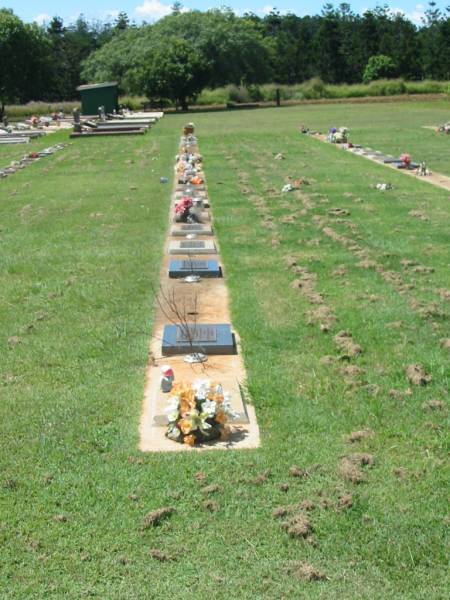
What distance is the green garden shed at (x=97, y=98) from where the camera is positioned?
4353cm

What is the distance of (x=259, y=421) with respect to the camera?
16.3 ft

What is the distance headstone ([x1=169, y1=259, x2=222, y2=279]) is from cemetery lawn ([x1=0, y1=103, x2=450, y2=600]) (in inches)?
10.9

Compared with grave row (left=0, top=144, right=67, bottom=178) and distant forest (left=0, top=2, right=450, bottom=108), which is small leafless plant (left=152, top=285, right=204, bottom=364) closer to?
grave row (left=0, top=144, right=67, bottom=178)

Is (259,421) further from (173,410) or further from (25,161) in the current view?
(25,161)

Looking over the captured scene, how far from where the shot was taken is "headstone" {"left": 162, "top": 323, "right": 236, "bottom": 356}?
20.1 feet

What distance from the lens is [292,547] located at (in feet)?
12.1

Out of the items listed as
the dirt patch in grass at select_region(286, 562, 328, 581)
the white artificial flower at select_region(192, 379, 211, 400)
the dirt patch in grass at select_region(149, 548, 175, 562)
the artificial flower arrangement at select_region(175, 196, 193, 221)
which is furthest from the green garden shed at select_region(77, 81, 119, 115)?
the dirt patch in grass at select_region(286, 562, 328, 581)

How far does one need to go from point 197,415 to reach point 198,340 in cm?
157

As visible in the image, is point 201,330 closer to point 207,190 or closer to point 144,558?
point 144,558

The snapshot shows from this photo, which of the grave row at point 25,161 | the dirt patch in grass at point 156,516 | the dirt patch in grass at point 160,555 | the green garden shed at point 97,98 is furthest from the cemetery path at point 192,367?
the green garden shed at point 97,98

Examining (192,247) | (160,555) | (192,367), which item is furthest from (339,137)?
(160,555)

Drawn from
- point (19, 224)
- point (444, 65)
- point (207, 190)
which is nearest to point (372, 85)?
point (444, 65)

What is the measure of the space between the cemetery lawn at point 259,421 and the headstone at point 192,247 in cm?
24

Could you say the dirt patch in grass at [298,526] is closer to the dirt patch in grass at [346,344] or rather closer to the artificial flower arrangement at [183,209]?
the dirt patch in grass at [346,344]
